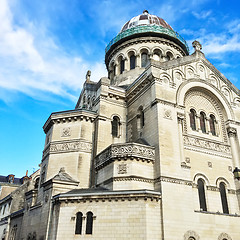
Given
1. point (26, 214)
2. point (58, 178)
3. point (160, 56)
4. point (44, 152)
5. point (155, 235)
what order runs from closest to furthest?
point (155, 235), point (58, 178), point (26, 214), point (44, 152), point (160, 56)

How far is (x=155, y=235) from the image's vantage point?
55.1ft

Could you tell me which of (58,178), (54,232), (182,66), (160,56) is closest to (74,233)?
(54,232)

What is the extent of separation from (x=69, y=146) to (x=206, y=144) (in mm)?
11872

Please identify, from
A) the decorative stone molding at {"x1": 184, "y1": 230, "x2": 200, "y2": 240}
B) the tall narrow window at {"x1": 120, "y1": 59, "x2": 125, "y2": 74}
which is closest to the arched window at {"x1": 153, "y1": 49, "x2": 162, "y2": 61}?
the tall narrow window at {"x1": 120, "y1": 59, "x2": 125, "y2": 74}

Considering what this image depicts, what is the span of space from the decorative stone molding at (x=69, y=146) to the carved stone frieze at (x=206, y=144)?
27.6 ft

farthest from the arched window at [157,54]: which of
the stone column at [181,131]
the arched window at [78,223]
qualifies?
the arched window at [78,223]

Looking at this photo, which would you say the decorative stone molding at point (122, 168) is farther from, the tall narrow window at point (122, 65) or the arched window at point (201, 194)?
the tall narrow window at point (122, 65)

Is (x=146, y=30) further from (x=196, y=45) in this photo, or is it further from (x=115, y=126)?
(x=115, y=126)

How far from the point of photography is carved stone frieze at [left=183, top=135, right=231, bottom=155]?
869 inches

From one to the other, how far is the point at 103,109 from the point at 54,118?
15.2ft

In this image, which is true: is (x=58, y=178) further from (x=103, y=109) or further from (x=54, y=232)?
(x=103, y=109)

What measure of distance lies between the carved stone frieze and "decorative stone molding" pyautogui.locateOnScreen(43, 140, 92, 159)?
842cm

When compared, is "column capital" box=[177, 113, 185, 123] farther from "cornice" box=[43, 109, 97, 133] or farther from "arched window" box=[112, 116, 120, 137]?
"cornice" box=[43, 109, 97, 133]

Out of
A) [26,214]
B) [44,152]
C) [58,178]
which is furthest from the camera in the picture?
[44,152]
